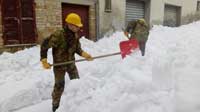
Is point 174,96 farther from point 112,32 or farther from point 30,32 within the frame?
point 112,32

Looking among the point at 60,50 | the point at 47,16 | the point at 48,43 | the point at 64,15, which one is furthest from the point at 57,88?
the point at 64,15

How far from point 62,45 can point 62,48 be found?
61 mm

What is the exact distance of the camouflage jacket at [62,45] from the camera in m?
4.13

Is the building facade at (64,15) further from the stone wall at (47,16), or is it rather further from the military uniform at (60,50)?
the military uniform at (60,50)

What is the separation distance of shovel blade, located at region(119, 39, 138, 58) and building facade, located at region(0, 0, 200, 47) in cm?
349

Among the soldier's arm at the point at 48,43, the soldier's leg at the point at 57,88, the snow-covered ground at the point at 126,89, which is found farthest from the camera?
the soldier's leg at the point at 57,88

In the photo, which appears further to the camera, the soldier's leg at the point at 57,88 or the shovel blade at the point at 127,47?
the shovel blade at the point at 127,47

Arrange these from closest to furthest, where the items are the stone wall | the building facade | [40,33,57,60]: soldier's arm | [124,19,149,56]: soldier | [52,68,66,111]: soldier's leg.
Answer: [40,33,57,60]: soldier's arm, [52,68,66,111]: soldier's leg, [124,19,149,56]: soldier, the building facade, the stone wall

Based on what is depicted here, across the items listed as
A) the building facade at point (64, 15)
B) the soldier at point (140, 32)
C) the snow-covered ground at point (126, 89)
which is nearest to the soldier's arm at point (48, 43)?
the snow-covered ground at point (126, 89)

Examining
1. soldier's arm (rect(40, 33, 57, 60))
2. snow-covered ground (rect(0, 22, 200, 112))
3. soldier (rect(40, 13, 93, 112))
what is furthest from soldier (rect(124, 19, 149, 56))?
soldier's arm (rect(40, 33, 57, 60))

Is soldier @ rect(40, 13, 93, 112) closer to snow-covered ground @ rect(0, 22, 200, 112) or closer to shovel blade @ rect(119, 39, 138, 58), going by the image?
snow-covered ground @ rect(0, 22, 200, 112)

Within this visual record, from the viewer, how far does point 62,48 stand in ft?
13.9

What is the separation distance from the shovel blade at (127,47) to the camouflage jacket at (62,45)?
166 centimetres

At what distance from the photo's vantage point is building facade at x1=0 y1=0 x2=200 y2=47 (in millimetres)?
7727
